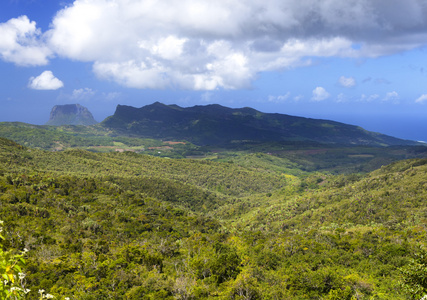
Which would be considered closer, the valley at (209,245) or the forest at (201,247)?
the forest at (201,247)

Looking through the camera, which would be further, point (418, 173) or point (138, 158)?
point (138, 158)

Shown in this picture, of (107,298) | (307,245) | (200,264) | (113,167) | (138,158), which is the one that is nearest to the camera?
(107,298)

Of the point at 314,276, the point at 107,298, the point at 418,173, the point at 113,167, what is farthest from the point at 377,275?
the point at 113,167

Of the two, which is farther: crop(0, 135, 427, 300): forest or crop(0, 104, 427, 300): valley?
crop(0, 104, 427, 300): valley

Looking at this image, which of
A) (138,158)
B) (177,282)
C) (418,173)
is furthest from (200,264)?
(138,158)

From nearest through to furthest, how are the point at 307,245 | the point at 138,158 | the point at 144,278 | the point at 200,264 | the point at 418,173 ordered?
the point at 144,278 → the point at 200,264 → the point at 307,245 → the point at 418,173 → the point at 138,158

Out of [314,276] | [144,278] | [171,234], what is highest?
[314,276]

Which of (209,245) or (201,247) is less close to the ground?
(201,247)

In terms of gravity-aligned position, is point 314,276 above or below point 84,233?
above

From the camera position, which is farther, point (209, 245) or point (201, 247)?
point (209, 245)

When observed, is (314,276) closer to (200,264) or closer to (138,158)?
(200,264)
